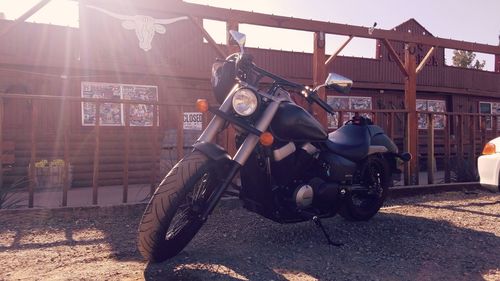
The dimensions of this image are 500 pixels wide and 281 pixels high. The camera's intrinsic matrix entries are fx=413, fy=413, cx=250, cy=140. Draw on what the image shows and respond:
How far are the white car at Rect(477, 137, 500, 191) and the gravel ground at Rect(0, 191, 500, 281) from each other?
63 centimetres

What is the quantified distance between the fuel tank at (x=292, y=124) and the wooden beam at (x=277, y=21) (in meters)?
3.11

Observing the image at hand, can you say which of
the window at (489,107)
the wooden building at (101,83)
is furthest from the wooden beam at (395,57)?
the window at (489,107)

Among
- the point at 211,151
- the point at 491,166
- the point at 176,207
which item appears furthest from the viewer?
the point at 491,166

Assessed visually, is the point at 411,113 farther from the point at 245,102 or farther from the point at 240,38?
the point at 245,102

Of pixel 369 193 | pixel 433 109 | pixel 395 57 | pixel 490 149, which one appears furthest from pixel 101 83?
pixel 433 109

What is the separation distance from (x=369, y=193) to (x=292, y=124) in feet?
5.40

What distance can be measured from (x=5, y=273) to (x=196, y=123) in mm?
7838

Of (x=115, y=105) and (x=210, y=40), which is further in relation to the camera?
(x=115, y=105)

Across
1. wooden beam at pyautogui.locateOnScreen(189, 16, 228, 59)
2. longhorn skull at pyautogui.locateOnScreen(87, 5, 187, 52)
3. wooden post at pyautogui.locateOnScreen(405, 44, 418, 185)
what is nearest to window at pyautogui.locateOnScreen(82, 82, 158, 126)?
longhorn skull at pyautogui.locateOnScreen(87, 5, 187, 52)

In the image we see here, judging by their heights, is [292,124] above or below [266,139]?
above

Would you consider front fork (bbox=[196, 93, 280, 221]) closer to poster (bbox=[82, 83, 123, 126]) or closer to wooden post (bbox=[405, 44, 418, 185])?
wooden post (bbox=[405, 44, 418, 185])

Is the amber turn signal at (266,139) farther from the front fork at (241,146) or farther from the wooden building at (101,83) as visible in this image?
the wooden building at (101,83)

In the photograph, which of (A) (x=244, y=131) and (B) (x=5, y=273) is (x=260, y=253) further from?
(B) (x=5, y=273)

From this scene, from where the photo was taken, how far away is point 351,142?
4.24 meters
